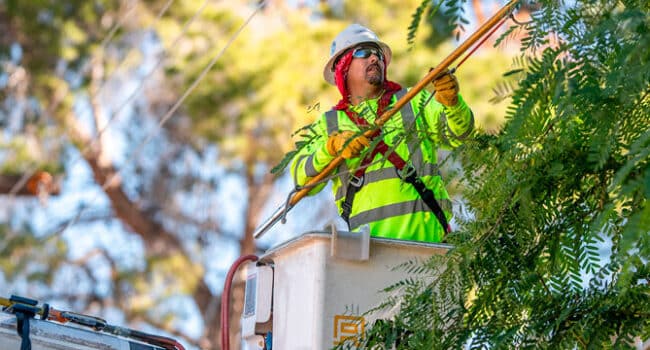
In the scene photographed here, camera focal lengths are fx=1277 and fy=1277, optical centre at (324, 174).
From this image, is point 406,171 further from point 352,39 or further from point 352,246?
point 352,39

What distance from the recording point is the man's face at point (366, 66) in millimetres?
5422

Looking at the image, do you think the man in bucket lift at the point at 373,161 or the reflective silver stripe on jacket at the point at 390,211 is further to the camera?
the reflective silver stripe on jacket at the point at 390,211

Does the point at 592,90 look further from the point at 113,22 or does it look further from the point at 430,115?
the point at 113,22

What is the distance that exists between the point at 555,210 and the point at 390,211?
179cm

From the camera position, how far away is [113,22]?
57.1ft

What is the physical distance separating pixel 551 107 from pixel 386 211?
2152 mm

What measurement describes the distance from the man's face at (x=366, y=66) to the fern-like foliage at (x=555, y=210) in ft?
6.33

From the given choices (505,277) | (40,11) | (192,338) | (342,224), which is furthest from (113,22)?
(505,277)

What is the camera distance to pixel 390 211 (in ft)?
16.3

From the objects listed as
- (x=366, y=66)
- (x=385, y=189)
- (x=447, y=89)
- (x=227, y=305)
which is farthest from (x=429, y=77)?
(x=366, y=66)

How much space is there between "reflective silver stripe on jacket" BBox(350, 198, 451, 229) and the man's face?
2.11 ft

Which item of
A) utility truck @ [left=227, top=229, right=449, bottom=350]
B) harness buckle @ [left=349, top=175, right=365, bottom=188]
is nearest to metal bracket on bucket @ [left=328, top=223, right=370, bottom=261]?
utility truck @ [left=227, top=229, right=449, bottom=350]

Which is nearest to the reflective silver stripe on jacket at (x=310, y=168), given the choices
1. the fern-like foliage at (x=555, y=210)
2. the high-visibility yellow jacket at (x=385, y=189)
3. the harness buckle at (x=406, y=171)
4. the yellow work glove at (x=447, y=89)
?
the high-visibility yellow jacket at (x=385, y=189)

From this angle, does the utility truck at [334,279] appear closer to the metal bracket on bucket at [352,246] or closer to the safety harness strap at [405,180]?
the metal bracket on bucket at [352,246]
